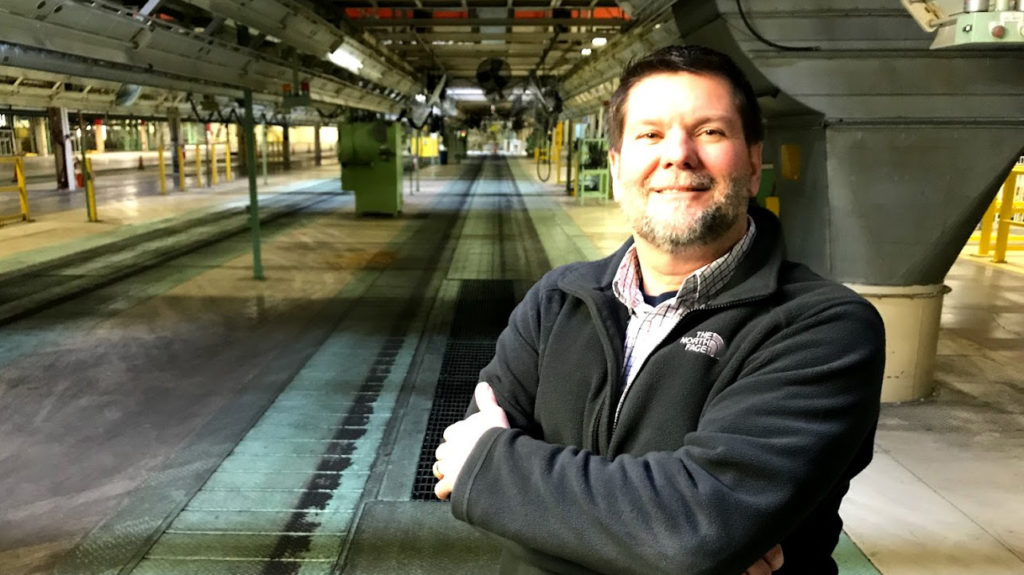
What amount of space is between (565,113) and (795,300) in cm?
1731

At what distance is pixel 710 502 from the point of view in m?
1.01

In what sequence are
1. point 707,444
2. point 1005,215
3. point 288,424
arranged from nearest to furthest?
point 707,444 → point 288,424 → point 1005,215

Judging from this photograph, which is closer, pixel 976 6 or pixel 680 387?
pixel 680 387

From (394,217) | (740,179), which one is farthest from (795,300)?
(394,217)

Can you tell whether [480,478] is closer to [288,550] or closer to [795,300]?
[795,300]

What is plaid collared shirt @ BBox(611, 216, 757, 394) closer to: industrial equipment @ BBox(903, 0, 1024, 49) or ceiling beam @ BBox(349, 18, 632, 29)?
industrial equipment @ BBox(903, 0, 1024, 49)

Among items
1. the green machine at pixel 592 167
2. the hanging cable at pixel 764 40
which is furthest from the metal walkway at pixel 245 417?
the green machine at pixel 592 167

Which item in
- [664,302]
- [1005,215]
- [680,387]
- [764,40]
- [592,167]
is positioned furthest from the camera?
[592,167]

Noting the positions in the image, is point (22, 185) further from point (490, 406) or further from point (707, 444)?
point (707, 444)

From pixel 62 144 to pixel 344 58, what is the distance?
11102mm

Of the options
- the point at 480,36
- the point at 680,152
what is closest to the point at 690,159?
the point at 680,152

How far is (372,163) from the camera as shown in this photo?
12570 millimetres

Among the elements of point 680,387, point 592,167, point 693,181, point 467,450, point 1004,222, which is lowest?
point 1004,222

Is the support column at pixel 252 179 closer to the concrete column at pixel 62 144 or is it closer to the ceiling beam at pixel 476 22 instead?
the ceiling beam at pixel 476 22
